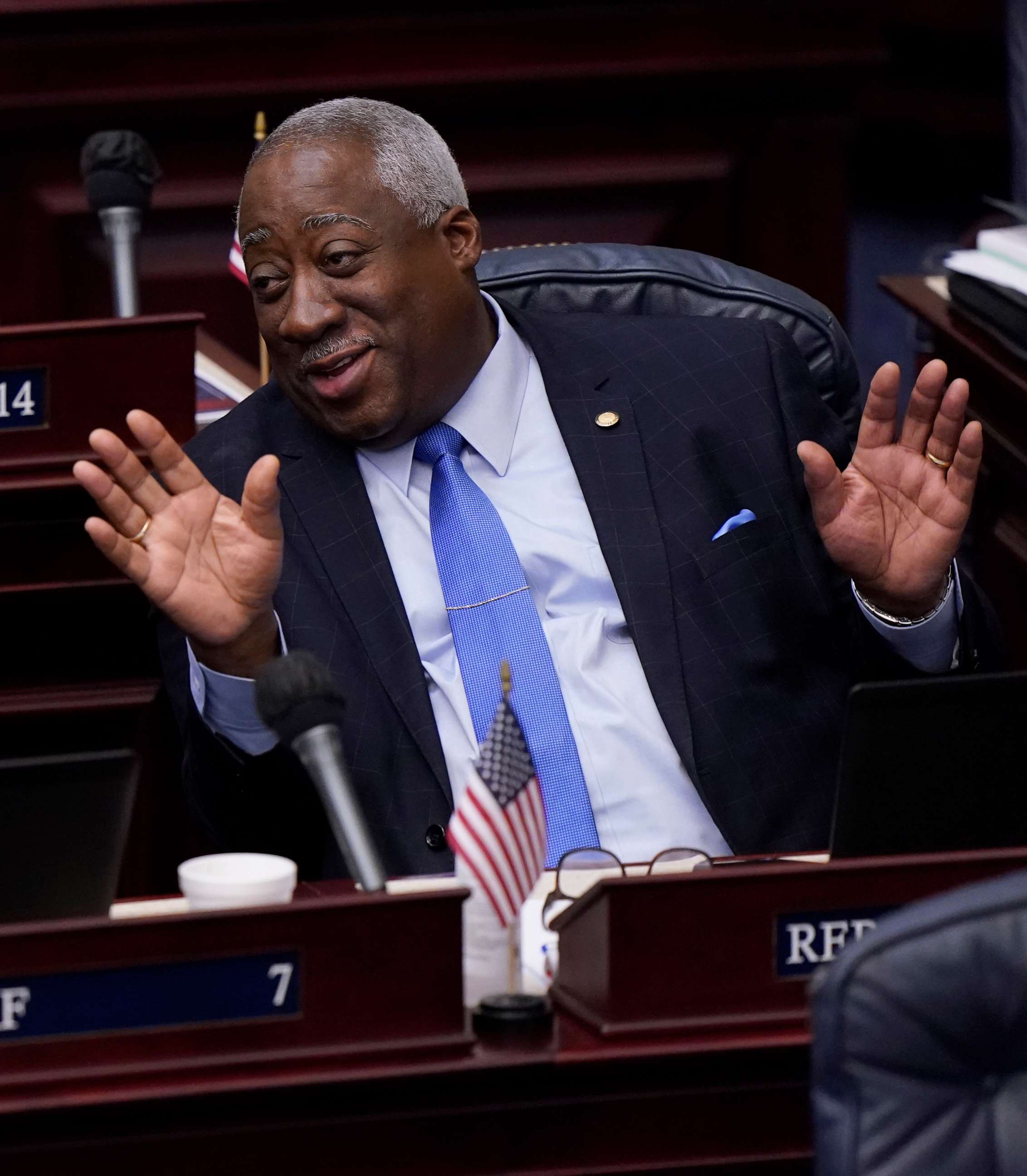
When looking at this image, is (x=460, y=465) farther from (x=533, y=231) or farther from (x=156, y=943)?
(x=533, y=231)

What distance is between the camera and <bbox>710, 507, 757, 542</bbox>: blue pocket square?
2.14m

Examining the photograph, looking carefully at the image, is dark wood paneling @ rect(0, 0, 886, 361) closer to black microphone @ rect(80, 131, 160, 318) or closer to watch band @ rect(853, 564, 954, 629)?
black microphone @ rect(80, 131, 160, 318)

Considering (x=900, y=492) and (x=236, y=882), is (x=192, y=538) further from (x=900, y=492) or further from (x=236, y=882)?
(x=900, y=492)

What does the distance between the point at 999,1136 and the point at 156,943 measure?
1.69 feet

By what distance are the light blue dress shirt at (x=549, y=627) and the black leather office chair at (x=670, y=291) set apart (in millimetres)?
164

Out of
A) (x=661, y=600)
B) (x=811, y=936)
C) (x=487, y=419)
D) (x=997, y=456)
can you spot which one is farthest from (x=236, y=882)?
(x=997, y=456)

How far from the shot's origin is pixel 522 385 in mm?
2283

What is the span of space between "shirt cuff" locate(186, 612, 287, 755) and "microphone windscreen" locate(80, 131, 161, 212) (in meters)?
0.61

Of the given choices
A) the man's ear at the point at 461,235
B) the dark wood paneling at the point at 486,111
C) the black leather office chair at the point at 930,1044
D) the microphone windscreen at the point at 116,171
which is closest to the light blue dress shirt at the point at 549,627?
the man's ear at the point at 461,235

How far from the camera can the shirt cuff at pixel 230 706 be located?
1.85 m

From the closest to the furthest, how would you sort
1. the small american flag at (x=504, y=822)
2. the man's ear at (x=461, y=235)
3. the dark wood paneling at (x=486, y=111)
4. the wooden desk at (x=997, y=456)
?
the small american flag at (x=504, y=822) < the man's ear at (x=461, y=235) < the wooden desk at (x=997, y=456) < the dark wood paneling at (x=486, y=111)

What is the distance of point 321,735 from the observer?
1.26 metres

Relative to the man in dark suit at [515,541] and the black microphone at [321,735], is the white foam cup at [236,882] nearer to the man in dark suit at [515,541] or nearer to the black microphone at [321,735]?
the black microphone at [321,735]

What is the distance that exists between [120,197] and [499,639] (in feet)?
2.35
